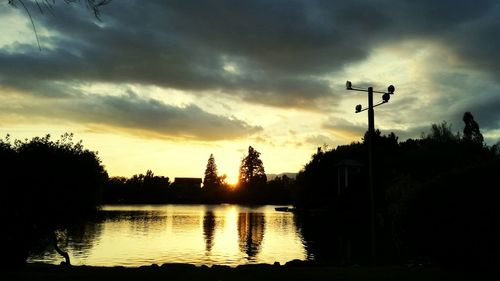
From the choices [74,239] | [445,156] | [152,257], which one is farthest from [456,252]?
[445,156]

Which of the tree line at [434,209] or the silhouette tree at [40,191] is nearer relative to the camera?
the tree line at [434,209]

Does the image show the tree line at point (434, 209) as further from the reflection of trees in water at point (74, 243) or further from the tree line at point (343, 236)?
the reflection of trees in water at point (74, 243)

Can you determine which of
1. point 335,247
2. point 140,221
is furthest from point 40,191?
point 140,221

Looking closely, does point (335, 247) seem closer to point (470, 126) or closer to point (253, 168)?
point (470, 126)

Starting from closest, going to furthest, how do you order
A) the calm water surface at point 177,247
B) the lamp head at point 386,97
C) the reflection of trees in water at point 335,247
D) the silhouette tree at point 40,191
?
the lamp head at point 386,97
the silhouette tree at point 40,191
the calm water surface at point 177,247
the reflection of trees in water at point 335,247

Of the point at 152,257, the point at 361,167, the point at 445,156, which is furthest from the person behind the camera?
the point at 361,167

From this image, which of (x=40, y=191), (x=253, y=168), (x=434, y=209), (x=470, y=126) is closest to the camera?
(x=434, y=209)

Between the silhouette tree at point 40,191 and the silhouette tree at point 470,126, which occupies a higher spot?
the silhouette tree at point 470,126

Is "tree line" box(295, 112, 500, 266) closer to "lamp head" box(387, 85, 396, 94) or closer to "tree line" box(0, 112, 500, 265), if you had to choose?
"tree line" box(0, 112, 500, 265)

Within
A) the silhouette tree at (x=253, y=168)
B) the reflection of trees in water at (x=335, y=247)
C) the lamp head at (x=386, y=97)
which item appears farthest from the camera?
the silhouette tree at (x=253, y=168)

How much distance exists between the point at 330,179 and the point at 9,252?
98.7 meters

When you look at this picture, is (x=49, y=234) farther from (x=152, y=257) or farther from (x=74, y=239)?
(x=74, y=239)

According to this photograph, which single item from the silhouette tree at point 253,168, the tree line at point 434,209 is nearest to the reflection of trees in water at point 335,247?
the tree line at point 434,209

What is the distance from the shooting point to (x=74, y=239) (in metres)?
48.9
